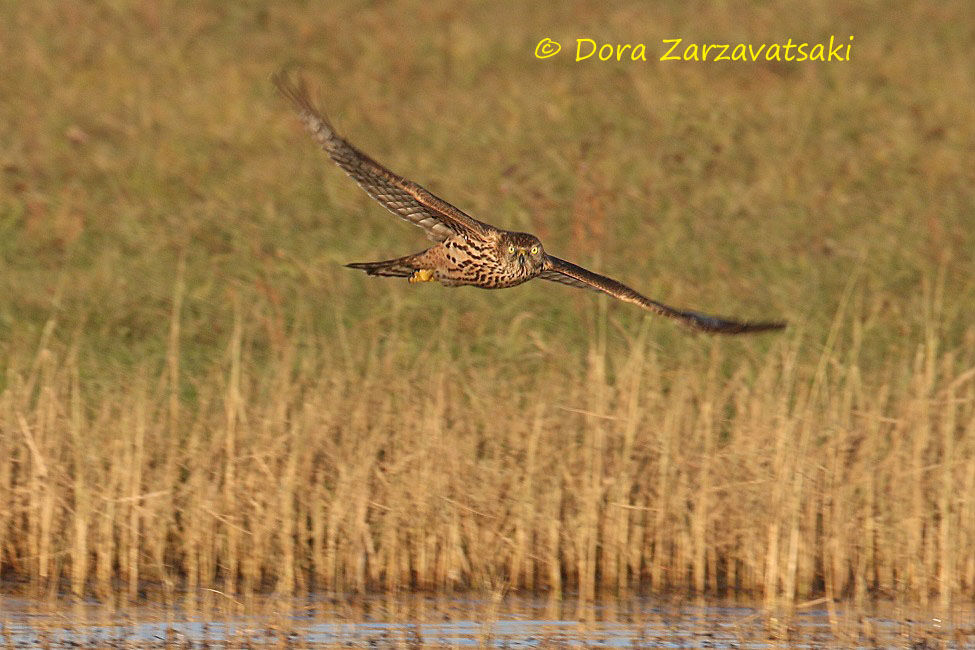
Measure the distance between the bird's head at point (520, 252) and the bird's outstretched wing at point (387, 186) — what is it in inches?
4.4

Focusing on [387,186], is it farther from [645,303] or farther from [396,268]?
[645,303]

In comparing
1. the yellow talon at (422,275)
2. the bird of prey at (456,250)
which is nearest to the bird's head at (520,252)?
the bird of prey at (456,250)

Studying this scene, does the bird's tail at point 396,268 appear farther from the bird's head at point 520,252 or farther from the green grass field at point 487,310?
the green grass field at point 487,310

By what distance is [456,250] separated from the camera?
26.3ft

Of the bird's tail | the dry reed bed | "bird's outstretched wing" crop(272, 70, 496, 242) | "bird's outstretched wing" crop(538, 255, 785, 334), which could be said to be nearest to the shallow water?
the dry reed bed

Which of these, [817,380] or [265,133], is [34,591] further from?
[265,133]

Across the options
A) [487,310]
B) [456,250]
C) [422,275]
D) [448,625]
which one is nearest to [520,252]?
[456,250]

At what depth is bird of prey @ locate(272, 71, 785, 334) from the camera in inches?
297

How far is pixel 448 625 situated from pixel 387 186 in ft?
6.87

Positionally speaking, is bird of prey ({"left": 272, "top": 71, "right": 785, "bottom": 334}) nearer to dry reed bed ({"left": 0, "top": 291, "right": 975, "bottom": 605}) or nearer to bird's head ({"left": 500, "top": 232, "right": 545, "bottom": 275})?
bird's head ({"left": 500, "top": 232, "right": 545, "bottom": 275})

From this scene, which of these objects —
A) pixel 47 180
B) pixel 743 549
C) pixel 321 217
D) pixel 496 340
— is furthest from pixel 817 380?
pixel 47 180

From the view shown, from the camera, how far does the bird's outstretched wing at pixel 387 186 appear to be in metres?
7.36

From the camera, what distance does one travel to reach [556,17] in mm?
22953

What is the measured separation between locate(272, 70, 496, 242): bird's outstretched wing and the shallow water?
177 cm
